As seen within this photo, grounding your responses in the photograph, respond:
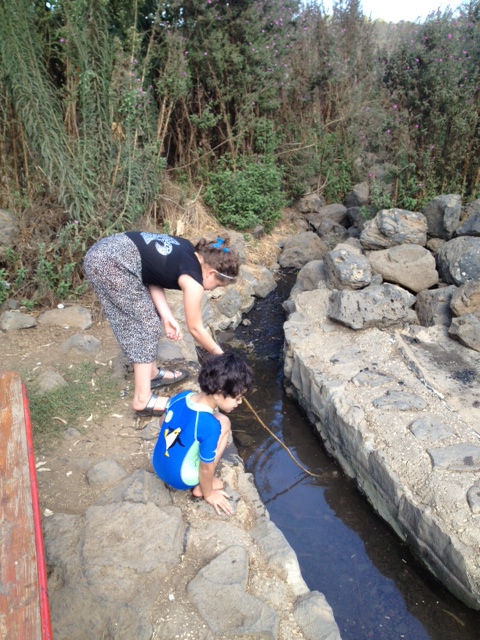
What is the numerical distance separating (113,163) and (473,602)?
4.72 meters

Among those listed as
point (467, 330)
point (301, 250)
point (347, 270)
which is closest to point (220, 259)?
point (467, 330)

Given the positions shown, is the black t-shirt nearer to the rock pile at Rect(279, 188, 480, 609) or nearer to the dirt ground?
the dirt ground

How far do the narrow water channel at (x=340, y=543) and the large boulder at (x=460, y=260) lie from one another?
6.92 feet

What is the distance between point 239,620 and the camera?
223 centimetres

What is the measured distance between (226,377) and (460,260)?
3675mm

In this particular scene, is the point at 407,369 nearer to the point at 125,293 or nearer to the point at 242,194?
the point at 125,293

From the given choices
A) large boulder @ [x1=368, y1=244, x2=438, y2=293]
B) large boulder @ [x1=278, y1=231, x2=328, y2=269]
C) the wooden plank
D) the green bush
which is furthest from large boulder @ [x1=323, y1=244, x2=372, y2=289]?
the wooden plank

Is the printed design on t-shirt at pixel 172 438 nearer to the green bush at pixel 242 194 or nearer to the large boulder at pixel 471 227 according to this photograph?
the large boulder at pixel 471 227

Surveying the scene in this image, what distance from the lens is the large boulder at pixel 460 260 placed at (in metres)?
5.22

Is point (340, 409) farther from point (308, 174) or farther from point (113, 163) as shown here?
point (308, 174)

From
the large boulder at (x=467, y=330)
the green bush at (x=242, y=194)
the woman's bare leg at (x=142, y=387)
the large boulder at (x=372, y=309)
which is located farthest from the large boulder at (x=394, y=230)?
the woman's bare leg at (x=142, y=387)

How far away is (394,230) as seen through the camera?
234 inches

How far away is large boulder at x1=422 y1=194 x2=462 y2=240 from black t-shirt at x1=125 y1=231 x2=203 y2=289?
380cm

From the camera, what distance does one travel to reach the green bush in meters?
7.43
